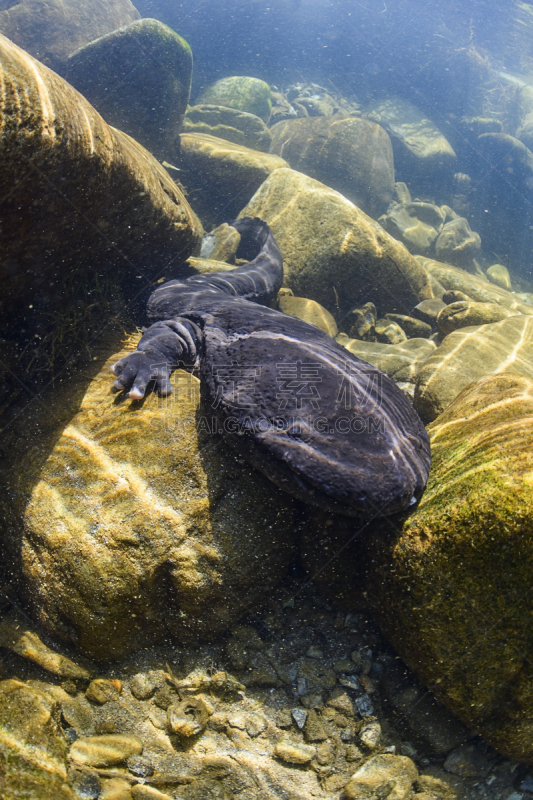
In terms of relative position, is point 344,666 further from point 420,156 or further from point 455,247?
point 420,156

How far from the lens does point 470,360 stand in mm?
5160

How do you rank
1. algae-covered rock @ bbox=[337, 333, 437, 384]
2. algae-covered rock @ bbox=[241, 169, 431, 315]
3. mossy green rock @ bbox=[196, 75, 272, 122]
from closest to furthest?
algae-covered rock @ bbox=[337, 333, 437, 384] → algae-covered rock @ bbox=[241, 169, 431, 315] → mossy green rock @ bbox=[196, 75, 272, 122]

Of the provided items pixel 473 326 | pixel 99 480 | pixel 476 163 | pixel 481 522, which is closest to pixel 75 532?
pixel 99 480

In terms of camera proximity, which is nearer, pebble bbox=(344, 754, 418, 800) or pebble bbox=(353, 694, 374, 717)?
pebble bbox=(344, 754, 418, 800)

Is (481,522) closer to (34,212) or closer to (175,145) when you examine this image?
(34,212)

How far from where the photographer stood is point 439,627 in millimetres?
2342

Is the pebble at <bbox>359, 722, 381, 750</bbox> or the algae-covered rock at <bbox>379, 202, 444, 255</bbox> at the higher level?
the algae-covered rock at <bbox>379, 202, 444, 255</bbox>

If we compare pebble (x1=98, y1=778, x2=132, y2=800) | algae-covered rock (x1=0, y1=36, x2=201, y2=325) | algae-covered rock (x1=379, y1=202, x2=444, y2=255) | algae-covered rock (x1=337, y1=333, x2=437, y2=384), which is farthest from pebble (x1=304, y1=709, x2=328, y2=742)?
algae-covered rock (x1=379, y1=202, x2=444, y2=255)

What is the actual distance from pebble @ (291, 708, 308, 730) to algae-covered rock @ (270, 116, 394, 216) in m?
17.3

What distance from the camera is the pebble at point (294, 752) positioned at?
7.89ft

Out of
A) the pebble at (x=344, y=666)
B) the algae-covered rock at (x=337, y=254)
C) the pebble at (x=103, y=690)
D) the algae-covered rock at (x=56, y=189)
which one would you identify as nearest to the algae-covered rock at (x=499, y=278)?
the algae-covered rock at (x=337, y=254)

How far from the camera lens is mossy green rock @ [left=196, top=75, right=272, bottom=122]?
63.6 ft

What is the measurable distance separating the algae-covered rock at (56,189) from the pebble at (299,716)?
3.81m

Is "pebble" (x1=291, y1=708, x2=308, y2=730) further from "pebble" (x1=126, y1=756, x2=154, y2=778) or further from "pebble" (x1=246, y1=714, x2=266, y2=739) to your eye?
"pebble" (x1=126, y1=756, x2=154, y2=778)
